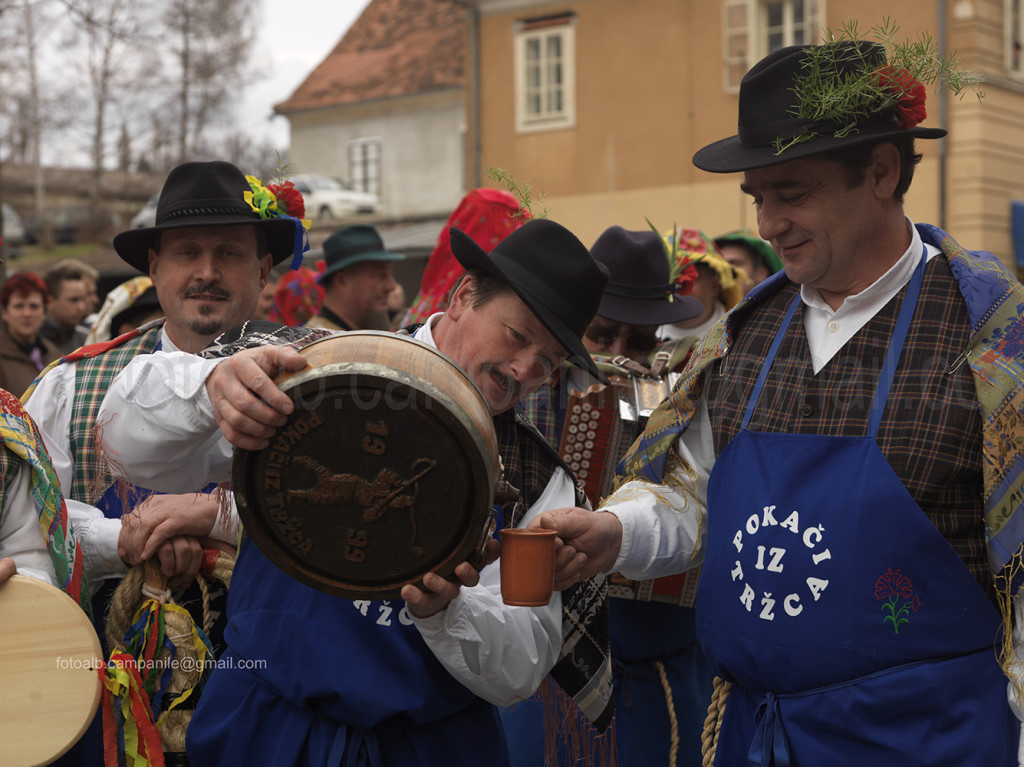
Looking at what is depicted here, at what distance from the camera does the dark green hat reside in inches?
241

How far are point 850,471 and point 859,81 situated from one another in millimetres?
866

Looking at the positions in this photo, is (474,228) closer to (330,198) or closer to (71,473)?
(71,473)

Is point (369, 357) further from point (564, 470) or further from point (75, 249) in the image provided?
point (75, 249)

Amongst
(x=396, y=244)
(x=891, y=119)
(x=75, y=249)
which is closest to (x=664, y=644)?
(x=891, y=119)

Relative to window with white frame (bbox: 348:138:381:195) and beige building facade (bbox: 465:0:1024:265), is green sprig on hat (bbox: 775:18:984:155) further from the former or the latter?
window with white frame (bbox: 348:138:381:195)

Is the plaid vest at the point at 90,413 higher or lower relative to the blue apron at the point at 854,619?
higher

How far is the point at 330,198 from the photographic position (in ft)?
83.2

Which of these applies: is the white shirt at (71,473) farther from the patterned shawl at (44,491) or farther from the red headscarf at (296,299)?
the red headscarf at (296,299)

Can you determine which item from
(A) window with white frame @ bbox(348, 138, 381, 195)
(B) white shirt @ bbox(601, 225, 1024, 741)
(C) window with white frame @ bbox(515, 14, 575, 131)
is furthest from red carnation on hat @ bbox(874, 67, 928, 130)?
(A) window with white frame @ bbox(348, 138, 381, 195)

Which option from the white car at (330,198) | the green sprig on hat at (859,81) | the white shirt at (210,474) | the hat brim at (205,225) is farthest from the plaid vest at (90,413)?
the white car at (330,198)

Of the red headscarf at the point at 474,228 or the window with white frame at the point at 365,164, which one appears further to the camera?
the window with white frame at the point at 365,164

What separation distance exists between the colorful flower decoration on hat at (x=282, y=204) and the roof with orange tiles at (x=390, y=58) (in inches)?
901

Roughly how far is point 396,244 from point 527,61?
414 cm

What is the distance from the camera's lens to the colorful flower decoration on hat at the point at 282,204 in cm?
333
